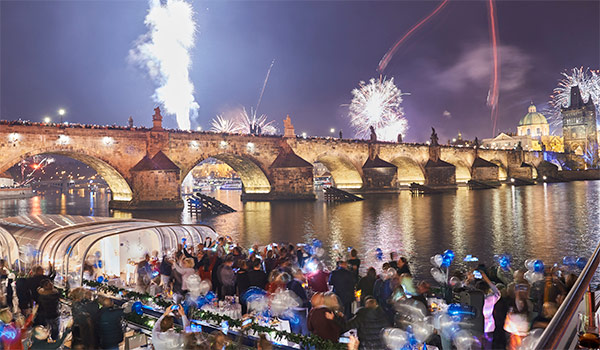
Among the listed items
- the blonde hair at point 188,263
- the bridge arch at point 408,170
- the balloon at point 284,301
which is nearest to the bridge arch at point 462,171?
the bridge arch at point 408,170

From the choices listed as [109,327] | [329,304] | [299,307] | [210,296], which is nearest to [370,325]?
[329,304]

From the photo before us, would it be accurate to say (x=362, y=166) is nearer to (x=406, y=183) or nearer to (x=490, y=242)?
(x=406, y=183)

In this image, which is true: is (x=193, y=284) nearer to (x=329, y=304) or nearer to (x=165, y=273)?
(x=165, y=273)

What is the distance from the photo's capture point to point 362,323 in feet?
15.7

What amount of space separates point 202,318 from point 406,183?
62.0m

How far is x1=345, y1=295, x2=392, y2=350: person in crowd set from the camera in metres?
4.72

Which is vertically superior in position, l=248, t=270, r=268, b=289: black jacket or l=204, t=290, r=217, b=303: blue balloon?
l=248, t=270, r=268, b=289: black jacket

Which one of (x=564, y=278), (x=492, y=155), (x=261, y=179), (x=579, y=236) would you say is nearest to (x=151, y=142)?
(x=261, y=179)

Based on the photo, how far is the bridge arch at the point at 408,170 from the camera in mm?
62406

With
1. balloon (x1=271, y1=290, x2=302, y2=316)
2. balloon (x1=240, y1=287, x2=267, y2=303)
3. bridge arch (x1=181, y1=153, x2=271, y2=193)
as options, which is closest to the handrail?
balloon (x1=271, y1=290, x2=302, y2=316)

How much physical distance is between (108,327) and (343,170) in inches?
1962

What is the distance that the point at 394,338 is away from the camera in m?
4.60

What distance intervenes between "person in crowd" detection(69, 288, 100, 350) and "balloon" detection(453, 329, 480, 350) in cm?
446

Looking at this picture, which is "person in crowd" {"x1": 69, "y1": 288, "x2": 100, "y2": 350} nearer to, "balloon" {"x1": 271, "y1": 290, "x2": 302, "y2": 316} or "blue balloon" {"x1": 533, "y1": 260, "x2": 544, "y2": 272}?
"balloon" {"x1": 271, "y1": 290, "x2": 302, "y2": 316}
